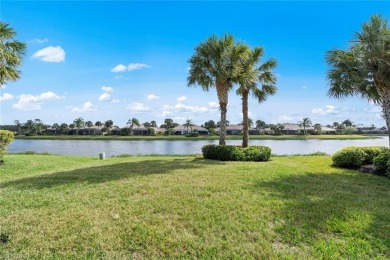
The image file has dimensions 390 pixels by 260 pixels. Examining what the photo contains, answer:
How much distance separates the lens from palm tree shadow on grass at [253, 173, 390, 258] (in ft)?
14.9

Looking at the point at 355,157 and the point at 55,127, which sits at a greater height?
the point at 55,127

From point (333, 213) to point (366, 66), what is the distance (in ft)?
28.8

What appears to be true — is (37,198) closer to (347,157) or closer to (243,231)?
(243,231)

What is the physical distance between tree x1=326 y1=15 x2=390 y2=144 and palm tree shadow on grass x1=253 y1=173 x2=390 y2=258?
16.5ft

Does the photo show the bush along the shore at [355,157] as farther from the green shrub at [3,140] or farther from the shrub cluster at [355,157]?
the green shrub at [3,140]

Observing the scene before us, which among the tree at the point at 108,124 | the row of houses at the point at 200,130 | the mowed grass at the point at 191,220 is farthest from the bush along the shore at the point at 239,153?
the tree at the point at 108,124

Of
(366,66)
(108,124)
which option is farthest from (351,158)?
(108,124)

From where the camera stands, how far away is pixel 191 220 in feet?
16.3

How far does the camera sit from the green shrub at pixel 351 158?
12250mm

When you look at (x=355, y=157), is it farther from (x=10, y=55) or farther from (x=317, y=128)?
(x=317, y=128)

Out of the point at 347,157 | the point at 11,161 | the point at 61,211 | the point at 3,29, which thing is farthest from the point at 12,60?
the point at 347,157

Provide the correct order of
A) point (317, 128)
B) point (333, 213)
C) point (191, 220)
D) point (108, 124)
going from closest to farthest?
point (191, 220), point (333, 213), point (317, 128), point (108, 124)

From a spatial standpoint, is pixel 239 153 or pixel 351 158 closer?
pixel 351 158

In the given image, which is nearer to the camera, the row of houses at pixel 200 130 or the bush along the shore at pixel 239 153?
the bush along the shore at pixel 239 153
